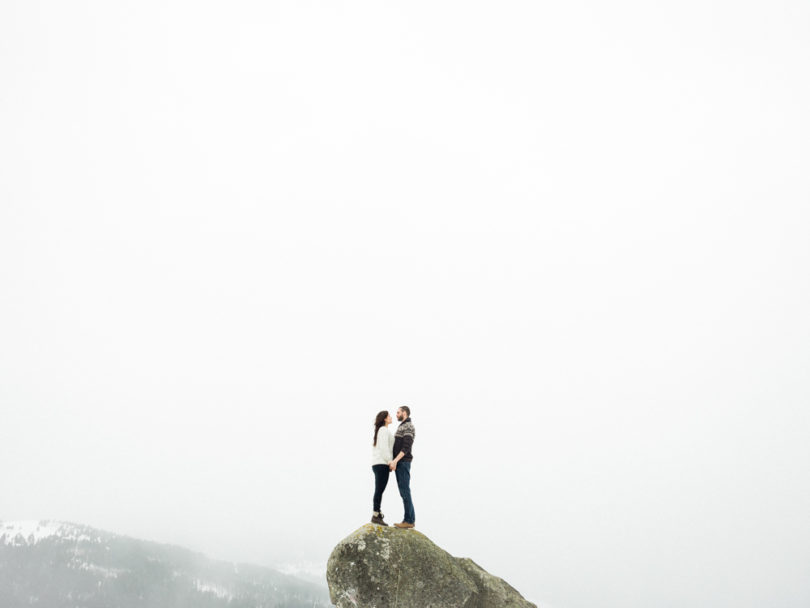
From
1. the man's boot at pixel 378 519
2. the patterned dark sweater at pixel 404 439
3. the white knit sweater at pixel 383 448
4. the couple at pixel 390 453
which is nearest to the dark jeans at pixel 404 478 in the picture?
the couple at pixel 390 453

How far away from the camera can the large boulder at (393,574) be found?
45.7 ft

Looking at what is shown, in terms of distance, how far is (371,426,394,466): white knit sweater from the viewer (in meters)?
14.3

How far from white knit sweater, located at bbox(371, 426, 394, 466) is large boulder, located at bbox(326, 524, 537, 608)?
7.68ft

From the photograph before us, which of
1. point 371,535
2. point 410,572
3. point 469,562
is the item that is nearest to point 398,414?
point 371,535

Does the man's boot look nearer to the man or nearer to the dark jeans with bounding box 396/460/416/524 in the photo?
the dark jeans with bounding box 396/460/416/524

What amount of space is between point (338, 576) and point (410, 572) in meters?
2.24

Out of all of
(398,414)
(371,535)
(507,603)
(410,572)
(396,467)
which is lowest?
(507,603)

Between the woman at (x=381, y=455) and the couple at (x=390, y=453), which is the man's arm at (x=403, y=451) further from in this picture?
the woman at (x=381, y=455)

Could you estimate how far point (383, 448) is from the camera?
47.2 ft

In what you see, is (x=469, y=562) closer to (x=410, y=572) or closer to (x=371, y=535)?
(x=410, y=572)

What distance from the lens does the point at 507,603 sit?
51.7 ft

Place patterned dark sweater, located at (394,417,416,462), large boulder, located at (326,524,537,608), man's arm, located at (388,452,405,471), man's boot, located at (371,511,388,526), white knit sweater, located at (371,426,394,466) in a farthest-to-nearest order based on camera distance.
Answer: man's boot, located at (371,511,388,526), patterned dark sweater, located at (394,417,416,462), white knit sweater, located at (371,426,394,466), man's arm, located at (388,452,405,471), large boulder, located at (326,524,537,608)

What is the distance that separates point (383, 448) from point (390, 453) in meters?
0.30

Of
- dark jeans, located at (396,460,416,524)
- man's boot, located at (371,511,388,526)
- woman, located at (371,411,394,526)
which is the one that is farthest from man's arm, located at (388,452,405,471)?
man's boot, located at (371,511,388,526)
